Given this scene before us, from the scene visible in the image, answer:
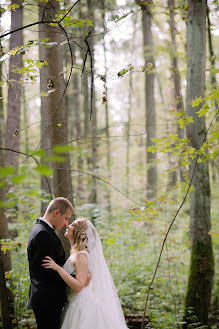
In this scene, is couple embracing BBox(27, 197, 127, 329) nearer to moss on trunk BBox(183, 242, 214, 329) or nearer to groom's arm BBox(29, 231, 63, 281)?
groom's arm BBox(29, 231, 63, 281)

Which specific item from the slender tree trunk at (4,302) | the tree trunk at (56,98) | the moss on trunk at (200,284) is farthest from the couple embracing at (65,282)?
the moss on trunk at (200,284)

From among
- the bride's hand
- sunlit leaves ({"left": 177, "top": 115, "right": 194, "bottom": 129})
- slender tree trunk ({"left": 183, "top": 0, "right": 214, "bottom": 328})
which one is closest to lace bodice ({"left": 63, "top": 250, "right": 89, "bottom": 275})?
the bride's hand

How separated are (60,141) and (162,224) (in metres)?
6.13

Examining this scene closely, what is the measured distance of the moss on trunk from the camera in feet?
16.1

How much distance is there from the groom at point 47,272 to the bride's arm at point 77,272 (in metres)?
0.09

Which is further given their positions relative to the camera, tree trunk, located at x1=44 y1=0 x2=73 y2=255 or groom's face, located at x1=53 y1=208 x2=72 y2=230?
tree trunk, located at x1=44 y1=0 x2=73 y2=255

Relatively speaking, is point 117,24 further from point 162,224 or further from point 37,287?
point 162,224

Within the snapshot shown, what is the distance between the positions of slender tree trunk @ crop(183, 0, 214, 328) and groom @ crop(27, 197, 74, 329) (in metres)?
2.31

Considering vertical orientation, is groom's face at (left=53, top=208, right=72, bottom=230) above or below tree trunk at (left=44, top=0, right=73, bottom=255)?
below

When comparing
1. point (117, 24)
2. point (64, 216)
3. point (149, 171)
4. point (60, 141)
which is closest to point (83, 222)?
point (64, 216)

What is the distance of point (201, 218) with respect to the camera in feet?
16.6

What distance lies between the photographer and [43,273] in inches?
132

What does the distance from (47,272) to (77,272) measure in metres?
0.34

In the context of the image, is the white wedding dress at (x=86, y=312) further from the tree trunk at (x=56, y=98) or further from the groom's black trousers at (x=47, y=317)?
the tree trunk at (x=56, y=98)
